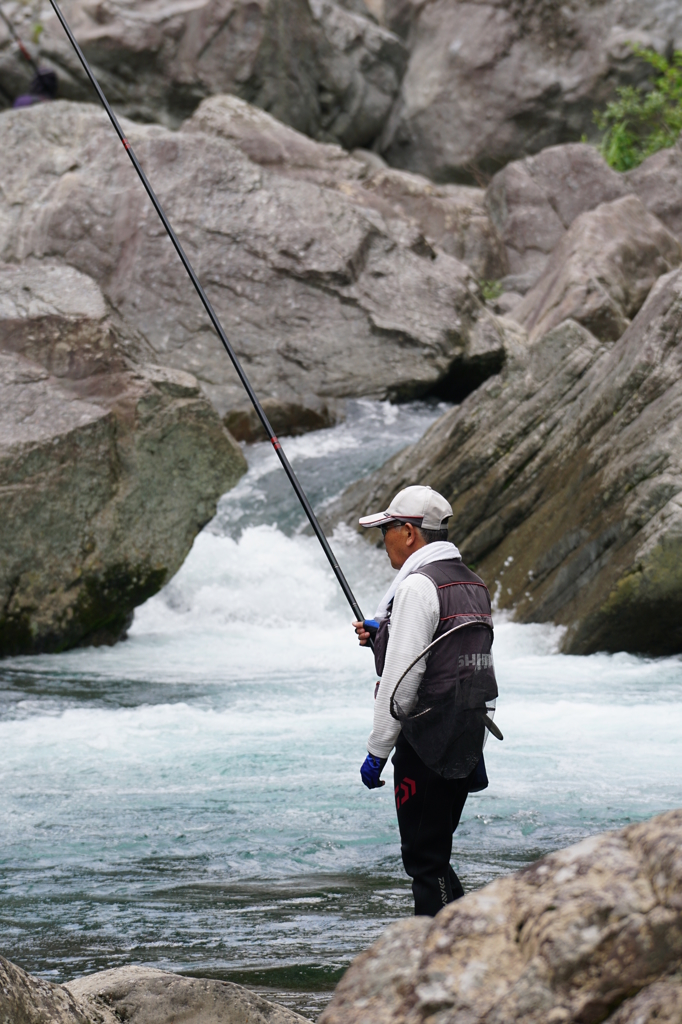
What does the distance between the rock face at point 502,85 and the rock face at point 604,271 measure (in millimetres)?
10205

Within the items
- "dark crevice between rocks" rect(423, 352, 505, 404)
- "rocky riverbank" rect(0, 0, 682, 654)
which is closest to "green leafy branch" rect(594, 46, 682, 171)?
"rocky riverbank" rect(0, 0, 682, 654)

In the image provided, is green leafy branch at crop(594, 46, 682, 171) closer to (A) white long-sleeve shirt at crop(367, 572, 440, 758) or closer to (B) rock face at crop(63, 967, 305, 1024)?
(A) white long-sleeve shirt at crop(367, 572, 440, 758)

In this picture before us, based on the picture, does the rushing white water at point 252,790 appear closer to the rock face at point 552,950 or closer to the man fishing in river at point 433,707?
the man fishing in river at point 433,707

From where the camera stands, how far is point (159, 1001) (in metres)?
2.90

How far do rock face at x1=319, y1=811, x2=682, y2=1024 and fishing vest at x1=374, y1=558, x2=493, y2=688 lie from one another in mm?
1250

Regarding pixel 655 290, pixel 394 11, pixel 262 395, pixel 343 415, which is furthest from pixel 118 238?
pixel 394 11

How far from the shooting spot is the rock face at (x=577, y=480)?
8.91 metres

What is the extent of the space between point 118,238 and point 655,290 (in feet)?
26.4

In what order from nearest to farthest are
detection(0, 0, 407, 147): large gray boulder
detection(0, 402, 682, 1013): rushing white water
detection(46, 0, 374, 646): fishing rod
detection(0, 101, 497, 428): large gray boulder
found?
detection(0, 402, 682, 1013): rushing white water, detection(46, 0, 374, 646): fishing rod, detection(0, 101, 497, 428): large gray boulder, detection(0, 0, 407, 147): large gray boulder

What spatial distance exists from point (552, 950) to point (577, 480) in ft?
28.8

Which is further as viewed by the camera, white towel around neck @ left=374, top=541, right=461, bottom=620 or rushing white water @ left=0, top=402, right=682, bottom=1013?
rushing white water @ left=0, top=402, right=682, bottom=1013

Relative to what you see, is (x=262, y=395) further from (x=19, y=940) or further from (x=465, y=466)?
(x=19, y=940)

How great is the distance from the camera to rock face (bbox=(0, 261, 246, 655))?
8.84 m

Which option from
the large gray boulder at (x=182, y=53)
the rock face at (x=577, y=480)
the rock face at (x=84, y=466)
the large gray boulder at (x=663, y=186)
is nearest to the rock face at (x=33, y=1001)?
the rock face at (x=84, y=466)
